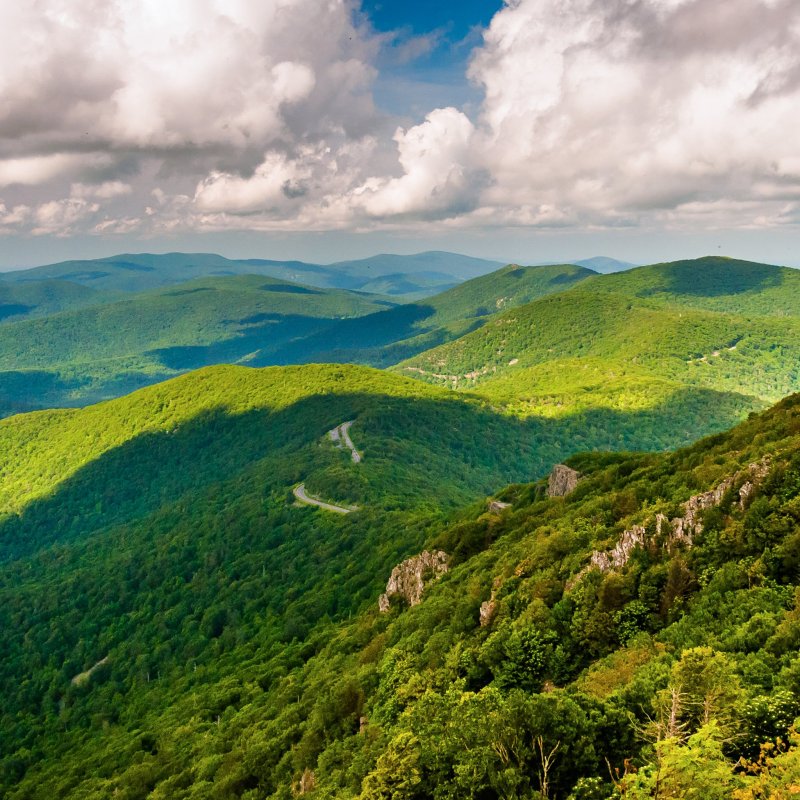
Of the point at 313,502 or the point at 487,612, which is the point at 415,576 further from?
the point at 313,502

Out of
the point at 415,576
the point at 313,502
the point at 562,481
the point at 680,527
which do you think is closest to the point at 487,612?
the point at 680,527

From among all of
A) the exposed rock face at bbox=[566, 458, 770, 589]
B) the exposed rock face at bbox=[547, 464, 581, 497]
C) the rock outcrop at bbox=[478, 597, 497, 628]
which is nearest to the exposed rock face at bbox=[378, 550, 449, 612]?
the exposed rock face at bbox=[547, 464, 581, 497]

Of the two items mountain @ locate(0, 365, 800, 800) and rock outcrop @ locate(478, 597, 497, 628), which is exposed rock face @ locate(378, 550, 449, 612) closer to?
mountain @ locate(0, 365, 800, 800)

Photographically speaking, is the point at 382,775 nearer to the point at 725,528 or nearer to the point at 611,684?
the point at 611,684

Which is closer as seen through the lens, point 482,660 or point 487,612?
point 482,660

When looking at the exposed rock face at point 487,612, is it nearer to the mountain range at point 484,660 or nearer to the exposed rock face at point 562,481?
the mountain range at point 484,660

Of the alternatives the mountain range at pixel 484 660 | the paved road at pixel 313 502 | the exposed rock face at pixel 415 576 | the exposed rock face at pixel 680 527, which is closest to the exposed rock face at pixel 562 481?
the mountain range at pixel 484 660

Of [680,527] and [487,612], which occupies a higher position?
[680,527]
